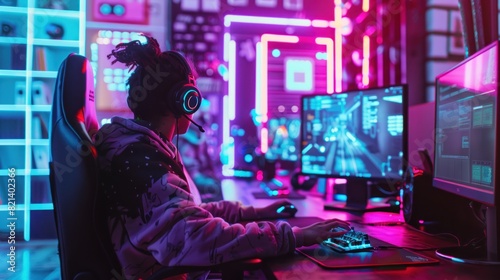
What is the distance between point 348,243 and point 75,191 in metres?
0.66

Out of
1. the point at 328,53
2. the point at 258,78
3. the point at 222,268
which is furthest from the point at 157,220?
the point at 328,53

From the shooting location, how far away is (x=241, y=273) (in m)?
0.85

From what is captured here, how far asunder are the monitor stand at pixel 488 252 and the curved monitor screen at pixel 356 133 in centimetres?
57

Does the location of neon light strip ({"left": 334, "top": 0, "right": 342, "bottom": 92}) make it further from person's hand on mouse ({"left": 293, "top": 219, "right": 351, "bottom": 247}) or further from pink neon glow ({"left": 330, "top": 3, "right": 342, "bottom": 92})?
person's hand on mouse ({"left": 293, "top": 219, "right": 351, "bottom": 247})

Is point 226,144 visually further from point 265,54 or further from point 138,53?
point 138,53

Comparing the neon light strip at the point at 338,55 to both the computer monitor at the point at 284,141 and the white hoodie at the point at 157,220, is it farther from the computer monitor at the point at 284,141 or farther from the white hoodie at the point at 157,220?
the white hoodie at the point at 157,220

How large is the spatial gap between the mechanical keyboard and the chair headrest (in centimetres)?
67

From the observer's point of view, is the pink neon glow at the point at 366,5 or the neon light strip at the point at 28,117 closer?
the neon light strip at the point at 28,117

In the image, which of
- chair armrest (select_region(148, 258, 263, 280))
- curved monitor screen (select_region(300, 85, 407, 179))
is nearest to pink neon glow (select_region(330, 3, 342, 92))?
curved monitor screen (select_region(300, 85, 407, 179))

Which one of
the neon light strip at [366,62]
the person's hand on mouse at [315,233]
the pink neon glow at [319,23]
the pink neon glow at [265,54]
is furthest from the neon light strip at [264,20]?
the person's hand on mouse at [315,233]

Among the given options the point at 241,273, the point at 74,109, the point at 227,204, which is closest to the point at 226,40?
the point at 227,204

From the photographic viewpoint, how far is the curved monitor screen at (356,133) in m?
1.53

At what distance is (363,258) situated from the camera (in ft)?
2.94

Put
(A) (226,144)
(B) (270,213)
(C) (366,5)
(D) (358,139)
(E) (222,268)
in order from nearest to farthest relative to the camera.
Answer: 1. (E) (222,268)
2. (B) (270,213)
3. (D) (358,139)
4. (A) (226,144)
5. (C) (366,5)
